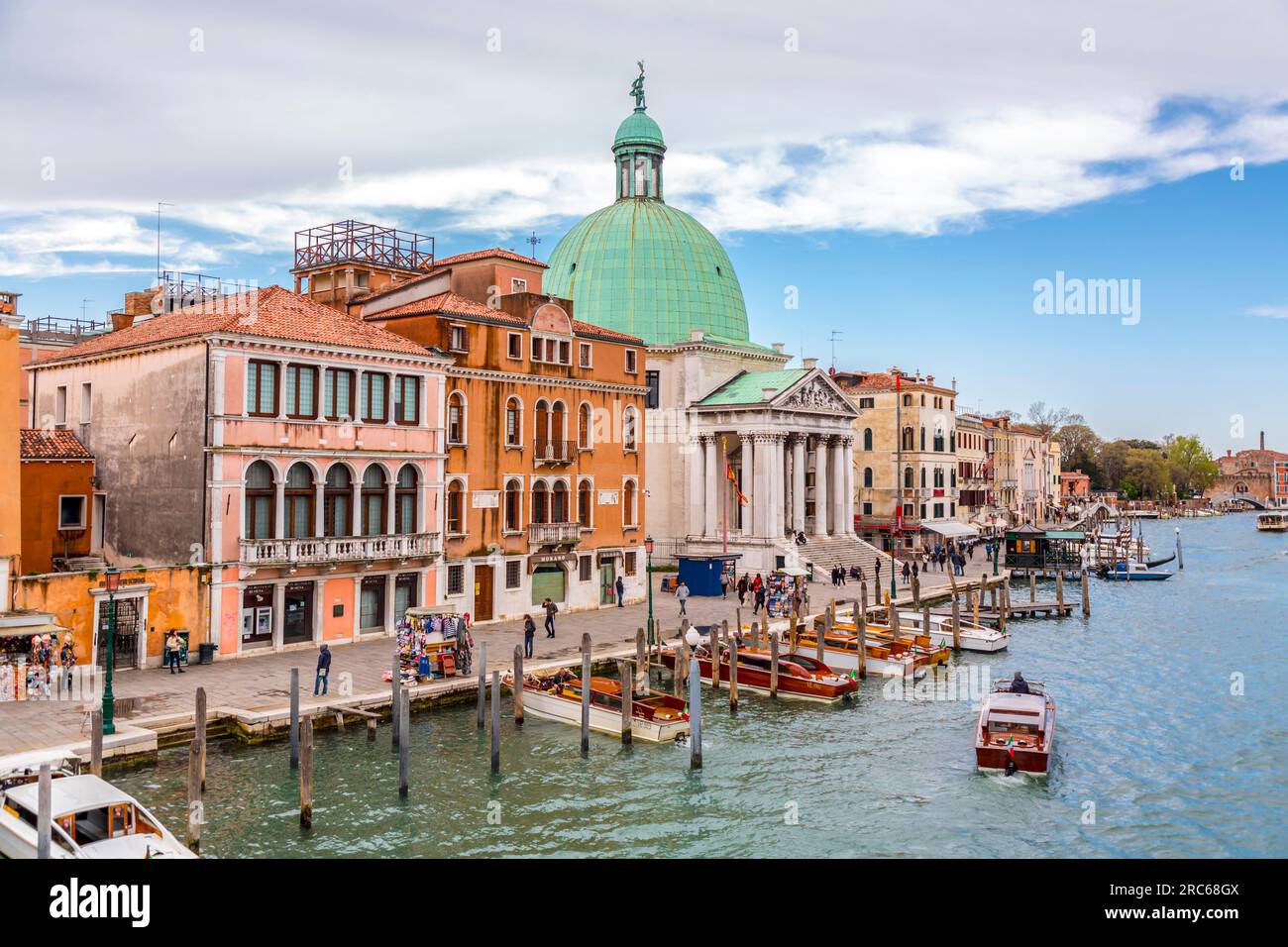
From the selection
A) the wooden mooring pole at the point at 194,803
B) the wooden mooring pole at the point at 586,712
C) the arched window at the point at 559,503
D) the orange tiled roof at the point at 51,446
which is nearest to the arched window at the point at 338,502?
the orange tiled roof at the point at 51,446

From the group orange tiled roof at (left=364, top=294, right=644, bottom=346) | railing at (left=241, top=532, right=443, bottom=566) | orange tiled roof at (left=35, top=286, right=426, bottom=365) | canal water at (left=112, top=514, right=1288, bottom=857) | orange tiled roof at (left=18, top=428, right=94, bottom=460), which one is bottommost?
canal water at (left=112, top=514, right=1288, bottom=857)

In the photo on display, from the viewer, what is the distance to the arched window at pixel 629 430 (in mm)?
45375

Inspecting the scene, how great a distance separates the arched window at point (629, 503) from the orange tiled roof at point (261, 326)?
1287 cm

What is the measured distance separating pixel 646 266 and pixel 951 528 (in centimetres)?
3189

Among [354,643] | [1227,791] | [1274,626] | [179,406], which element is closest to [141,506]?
[179,406]

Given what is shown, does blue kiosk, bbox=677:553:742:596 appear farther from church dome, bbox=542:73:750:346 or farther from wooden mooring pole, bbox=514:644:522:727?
wooden mooring pole, bbox=514:644:522:727

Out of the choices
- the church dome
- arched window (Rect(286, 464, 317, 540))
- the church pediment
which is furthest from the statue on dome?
arched window (Rect(286, 464, 317, 540))

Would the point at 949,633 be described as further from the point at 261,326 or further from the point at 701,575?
the point at 261,326

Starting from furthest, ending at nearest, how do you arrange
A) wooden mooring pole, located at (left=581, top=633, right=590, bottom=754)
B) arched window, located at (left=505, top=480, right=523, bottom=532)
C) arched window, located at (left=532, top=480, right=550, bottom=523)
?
arched window, located at (left=532, top=480, right=550, bottom=523)
arched window, located at (left=505, top=480, right=523, bottom=532)
wooden mooring pole, located at (left=581, top=633, right=590, bottom=754)

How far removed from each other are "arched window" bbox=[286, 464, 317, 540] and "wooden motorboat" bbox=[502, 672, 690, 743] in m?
8.79

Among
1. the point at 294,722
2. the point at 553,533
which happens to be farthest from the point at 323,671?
the point at 553,533

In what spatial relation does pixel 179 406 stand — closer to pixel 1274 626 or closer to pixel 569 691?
pixel 569 691

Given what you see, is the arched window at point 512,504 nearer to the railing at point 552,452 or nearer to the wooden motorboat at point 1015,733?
the railing at point 552,452

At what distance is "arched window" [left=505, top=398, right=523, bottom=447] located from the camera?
1563 inches
